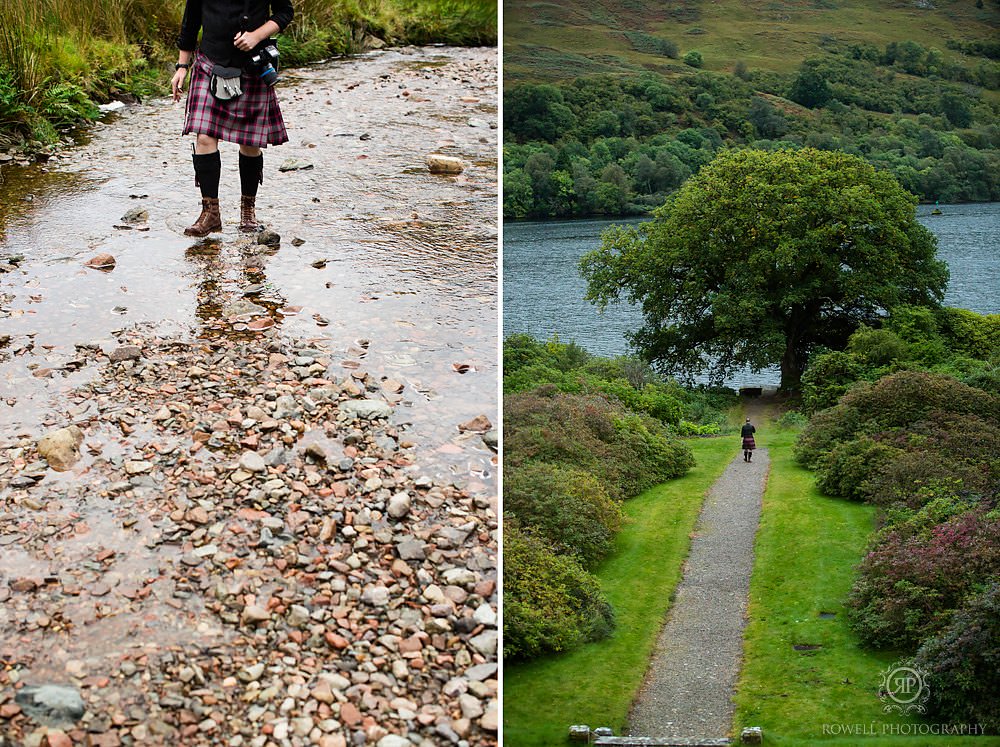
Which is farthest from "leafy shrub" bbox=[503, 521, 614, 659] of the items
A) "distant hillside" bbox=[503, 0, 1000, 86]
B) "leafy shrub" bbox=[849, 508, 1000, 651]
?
"distant hillside" bbox=[503, 0, 1000, 86]

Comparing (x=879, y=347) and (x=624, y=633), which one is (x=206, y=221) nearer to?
(x=624, y=633)

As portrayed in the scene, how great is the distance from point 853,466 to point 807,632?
37.5 inches

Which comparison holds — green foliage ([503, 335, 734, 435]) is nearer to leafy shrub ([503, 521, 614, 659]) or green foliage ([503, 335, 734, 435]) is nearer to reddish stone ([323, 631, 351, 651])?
leafy shrub ([503, 521, 614, 659])

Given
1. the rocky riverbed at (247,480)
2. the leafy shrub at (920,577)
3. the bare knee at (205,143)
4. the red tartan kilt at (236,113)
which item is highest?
the red tartan kilt at (236,113)

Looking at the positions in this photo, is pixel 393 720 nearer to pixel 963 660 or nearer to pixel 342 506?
pixel 342 506

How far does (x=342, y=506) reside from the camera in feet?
13.4

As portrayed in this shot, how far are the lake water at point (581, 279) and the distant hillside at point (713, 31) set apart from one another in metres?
1.09

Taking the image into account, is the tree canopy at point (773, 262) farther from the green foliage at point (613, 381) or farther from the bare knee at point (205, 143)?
the bare knee at point (205, 143)

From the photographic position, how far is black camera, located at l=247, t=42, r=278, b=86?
6121 millimetres

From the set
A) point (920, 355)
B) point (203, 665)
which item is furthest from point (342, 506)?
point (920, 355)

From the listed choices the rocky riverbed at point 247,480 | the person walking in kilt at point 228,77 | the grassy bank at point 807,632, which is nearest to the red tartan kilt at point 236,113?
the person walking in kilt at point 228,77

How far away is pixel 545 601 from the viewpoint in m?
5.59

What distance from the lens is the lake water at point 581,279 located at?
6555mm

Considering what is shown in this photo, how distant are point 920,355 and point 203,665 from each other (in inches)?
180
